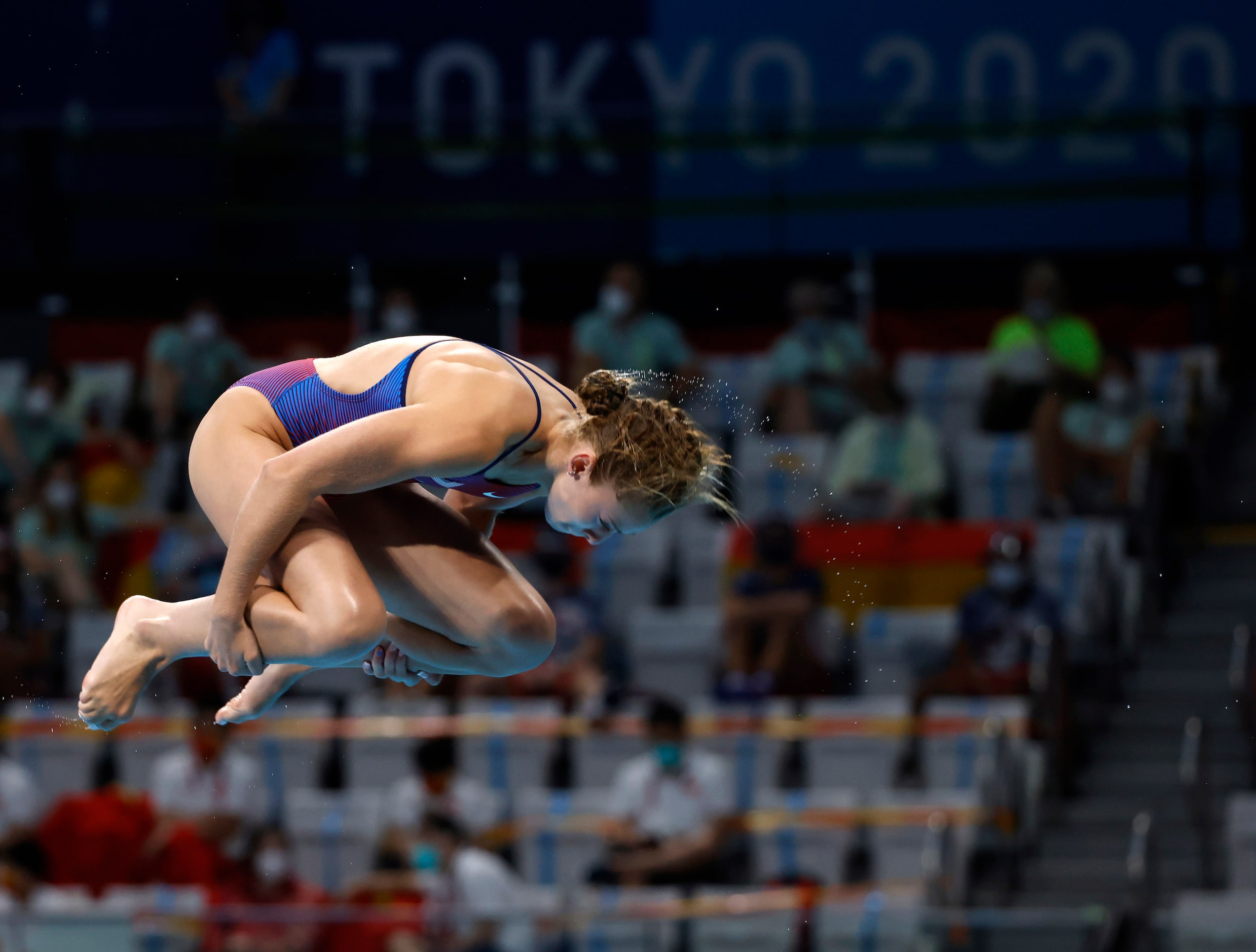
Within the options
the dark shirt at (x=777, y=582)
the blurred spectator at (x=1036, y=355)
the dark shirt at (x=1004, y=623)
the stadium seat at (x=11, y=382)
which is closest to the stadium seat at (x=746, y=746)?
the dark shirt at (x=777, y=582)

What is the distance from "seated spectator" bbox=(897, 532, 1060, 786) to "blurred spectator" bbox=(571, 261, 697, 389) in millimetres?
2613

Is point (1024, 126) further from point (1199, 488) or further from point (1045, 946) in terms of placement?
point (1045, 946)

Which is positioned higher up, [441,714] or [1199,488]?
[1199,488]

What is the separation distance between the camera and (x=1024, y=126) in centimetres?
1194

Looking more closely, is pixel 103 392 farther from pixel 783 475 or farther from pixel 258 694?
pixel 258 694

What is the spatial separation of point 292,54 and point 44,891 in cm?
641

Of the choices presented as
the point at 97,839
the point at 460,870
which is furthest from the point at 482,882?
the point at 97,839

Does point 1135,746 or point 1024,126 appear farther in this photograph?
point 1024,126

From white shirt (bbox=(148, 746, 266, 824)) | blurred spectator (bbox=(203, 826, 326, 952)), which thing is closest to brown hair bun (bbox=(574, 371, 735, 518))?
blurred spectator (bbox=(203, 826, 326, 952))

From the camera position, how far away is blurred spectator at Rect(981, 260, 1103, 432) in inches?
427

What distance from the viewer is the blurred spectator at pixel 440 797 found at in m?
9.15

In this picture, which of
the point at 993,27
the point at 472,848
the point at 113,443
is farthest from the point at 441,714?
the point at 993,27

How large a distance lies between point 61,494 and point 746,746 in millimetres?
4492

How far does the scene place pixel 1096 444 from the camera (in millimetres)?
10602
